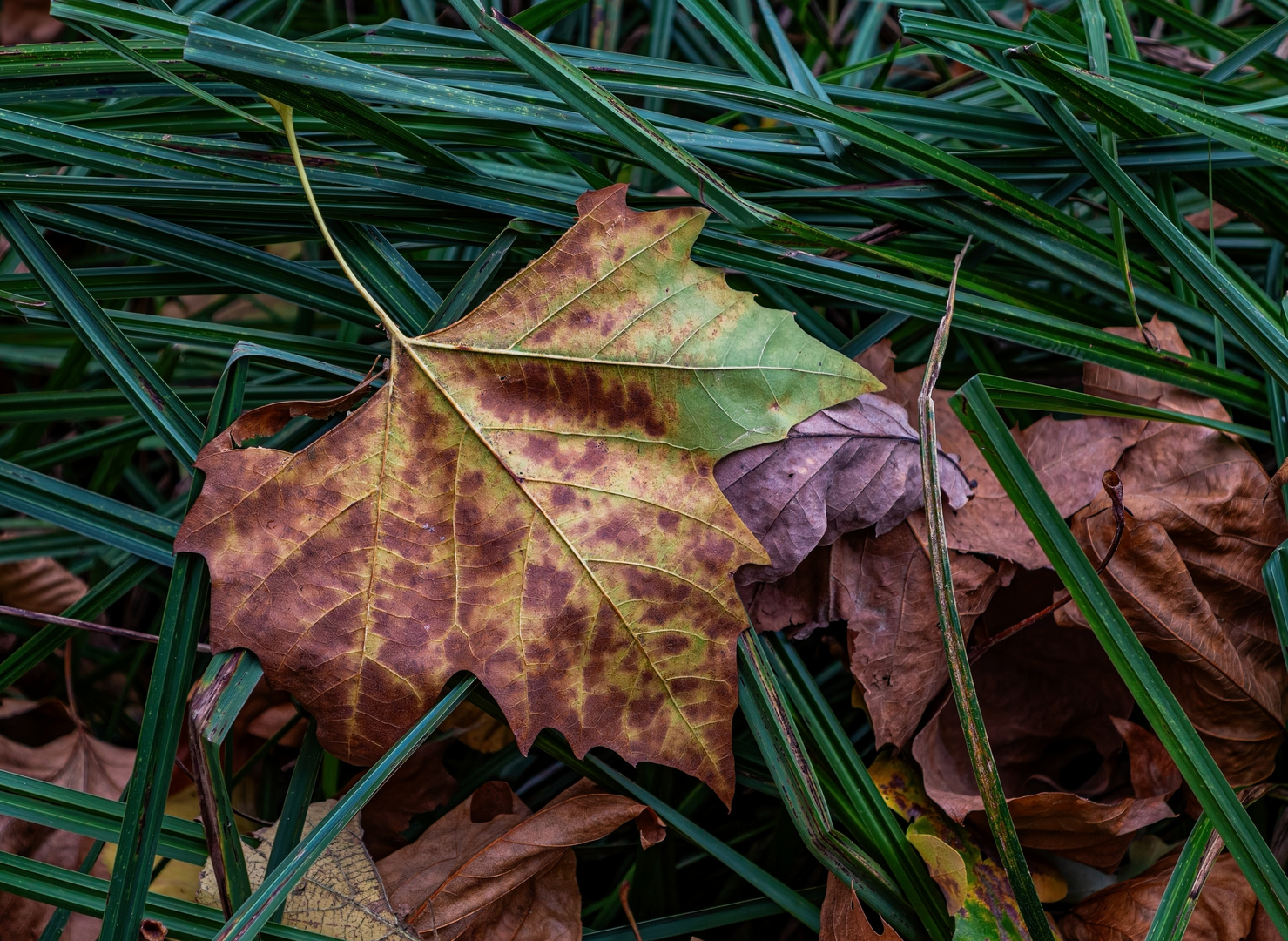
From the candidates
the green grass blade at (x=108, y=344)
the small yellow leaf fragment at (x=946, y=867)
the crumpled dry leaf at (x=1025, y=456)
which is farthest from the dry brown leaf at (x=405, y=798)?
the crumpled dry leaf at (x=1025, y=456)

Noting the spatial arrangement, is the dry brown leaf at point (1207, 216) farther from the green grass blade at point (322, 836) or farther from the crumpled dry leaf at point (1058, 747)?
the green grass blade at point (322, 836)

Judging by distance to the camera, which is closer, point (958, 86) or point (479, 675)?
point (479, 675)

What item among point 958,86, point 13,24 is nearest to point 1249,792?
point 958,86

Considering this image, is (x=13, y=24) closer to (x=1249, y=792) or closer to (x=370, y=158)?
(x=370, y=158)

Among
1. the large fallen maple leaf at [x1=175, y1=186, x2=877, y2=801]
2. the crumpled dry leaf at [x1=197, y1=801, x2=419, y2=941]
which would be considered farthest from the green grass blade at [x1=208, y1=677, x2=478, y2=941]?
the crumpled dry leaf at [x1=197, y1=801, x2=419, y2=941]

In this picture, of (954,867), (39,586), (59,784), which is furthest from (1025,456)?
(39,586)

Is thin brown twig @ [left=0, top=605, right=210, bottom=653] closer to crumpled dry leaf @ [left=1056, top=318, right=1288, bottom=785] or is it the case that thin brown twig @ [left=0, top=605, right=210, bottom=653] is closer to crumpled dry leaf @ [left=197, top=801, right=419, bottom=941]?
crumpled dry leaf @ [left=197, top=801, right=419, bottom=941]
